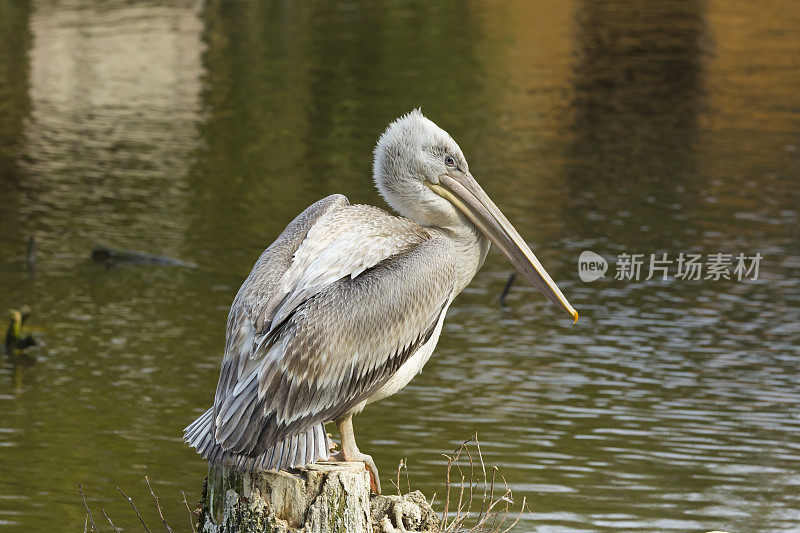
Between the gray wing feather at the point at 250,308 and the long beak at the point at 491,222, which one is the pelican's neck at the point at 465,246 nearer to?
the long beak at the point at 491,222

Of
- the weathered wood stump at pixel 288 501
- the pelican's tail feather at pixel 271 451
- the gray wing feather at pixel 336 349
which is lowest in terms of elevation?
the weathered wood stump at pixel 288 501

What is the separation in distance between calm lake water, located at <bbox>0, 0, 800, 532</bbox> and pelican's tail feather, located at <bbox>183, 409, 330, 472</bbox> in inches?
114

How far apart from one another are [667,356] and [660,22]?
1129 inches

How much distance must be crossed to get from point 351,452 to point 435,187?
119 centimetres

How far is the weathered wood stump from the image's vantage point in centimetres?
473

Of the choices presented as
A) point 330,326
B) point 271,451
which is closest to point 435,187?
point 330,326

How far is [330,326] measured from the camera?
196 inches

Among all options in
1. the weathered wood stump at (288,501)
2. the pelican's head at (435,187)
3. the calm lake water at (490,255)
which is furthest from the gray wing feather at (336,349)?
the calm lake water at (490,255)

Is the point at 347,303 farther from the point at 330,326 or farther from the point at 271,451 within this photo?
the point at 271,451

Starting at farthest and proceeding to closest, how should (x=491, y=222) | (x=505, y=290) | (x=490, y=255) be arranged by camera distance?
(x=490, y=255) → (x=505, y=290) → (x=491, y=222)

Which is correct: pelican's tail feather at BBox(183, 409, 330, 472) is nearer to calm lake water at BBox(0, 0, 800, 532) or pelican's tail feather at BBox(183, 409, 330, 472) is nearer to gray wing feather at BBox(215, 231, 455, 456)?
gray wing feather at BBox(215, 231, 455, 456)

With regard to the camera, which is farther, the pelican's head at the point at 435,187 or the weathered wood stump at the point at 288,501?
the pelican's head at the point at 435,187

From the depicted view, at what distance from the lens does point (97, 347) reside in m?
11.0

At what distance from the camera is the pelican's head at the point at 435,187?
5.39 metres
